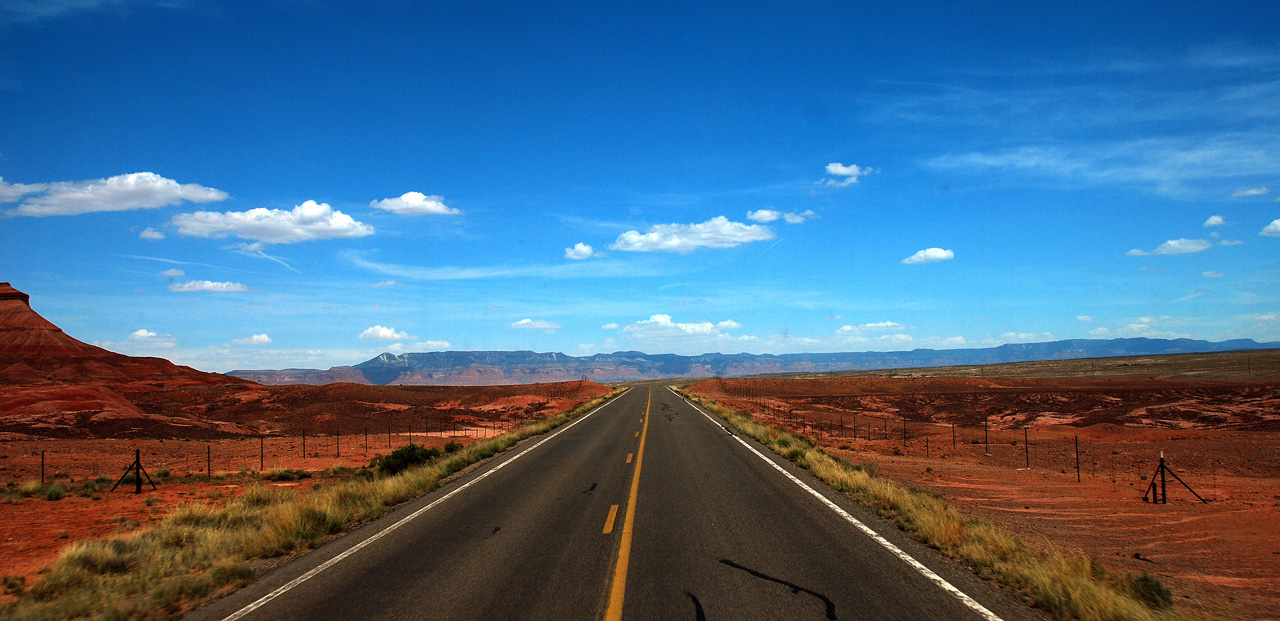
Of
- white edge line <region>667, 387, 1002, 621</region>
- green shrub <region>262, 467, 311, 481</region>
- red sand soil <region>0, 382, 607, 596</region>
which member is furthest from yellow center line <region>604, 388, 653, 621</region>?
green shrub <region>262, 467, 311, 481</region>

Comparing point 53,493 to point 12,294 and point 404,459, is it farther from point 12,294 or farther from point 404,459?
point 12,294

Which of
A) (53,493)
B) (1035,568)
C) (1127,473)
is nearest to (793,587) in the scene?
(1035,568)

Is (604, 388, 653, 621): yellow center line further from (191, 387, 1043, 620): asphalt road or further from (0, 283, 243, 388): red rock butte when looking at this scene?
(0, 283, 243, 388): red rock butte

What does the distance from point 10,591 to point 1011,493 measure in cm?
1839

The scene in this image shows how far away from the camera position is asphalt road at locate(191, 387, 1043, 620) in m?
5.86

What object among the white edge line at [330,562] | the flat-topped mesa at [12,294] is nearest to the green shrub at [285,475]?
the white edge line at [330,562]

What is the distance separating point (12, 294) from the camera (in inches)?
4375

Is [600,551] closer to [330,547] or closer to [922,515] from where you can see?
[330,547]

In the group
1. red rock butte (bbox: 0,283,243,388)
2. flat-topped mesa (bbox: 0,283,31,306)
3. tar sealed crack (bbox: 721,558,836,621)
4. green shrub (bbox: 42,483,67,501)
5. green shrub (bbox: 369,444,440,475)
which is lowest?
green shrub (bbox: 42,483,67,501)

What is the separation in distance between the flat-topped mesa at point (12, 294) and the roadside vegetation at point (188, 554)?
14148cm

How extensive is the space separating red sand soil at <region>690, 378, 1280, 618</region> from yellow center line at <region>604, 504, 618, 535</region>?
638 centimetres

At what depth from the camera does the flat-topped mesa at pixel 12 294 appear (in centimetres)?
11025

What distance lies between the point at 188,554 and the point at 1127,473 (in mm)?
24246

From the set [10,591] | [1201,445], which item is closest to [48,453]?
[10,591]
